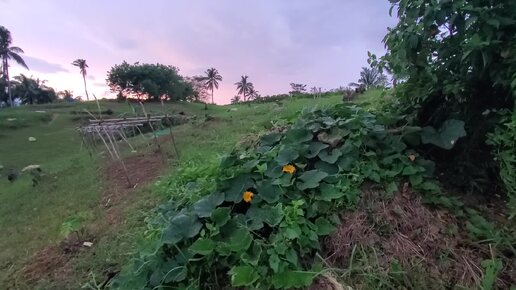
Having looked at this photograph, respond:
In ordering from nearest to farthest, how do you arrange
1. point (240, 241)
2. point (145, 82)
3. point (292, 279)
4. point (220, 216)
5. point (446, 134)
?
point (292, 279) < point (240, 241) < point (220, 216) < point (446, 134) < point (145, 82)

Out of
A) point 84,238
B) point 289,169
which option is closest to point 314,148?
point 289,169

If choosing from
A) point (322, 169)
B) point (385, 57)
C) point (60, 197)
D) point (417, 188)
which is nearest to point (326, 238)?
point (322, 169)

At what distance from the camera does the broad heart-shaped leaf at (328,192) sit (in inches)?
61.6

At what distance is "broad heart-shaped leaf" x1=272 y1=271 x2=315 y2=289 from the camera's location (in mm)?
1304

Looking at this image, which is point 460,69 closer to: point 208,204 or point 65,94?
point 208,204

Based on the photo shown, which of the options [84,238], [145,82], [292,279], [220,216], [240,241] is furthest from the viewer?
[145,82]

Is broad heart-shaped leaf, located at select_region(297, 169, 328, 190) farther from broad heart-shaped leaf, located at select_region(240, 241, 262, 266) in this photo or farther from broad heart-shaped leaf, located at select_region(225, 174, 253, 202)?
broad heart-shaped leaf, located at select_region(240, 241, 262, 266)

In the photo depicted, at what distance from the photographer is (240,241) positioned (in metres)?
1.42

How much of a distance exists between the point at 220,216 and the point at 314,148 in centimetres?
57

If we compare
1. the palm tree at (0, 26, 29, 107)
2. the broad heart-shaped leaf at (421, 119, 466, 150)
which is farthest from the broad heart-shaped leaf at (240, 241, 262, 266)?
the palm tree at (0, 26, 29, 107)

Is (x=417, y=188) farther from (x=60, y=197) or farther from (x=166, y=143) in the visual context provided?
(x=166, y=143)

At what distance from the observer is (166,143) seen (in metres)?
7.93

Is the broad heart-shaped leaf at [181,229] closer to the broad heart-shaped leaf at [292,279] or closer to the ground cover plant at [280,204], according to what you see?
the ground cover plant at [280,204]

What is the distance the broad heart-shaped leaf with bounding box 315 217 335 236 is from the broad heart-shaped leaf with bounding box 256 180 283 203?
192mm
